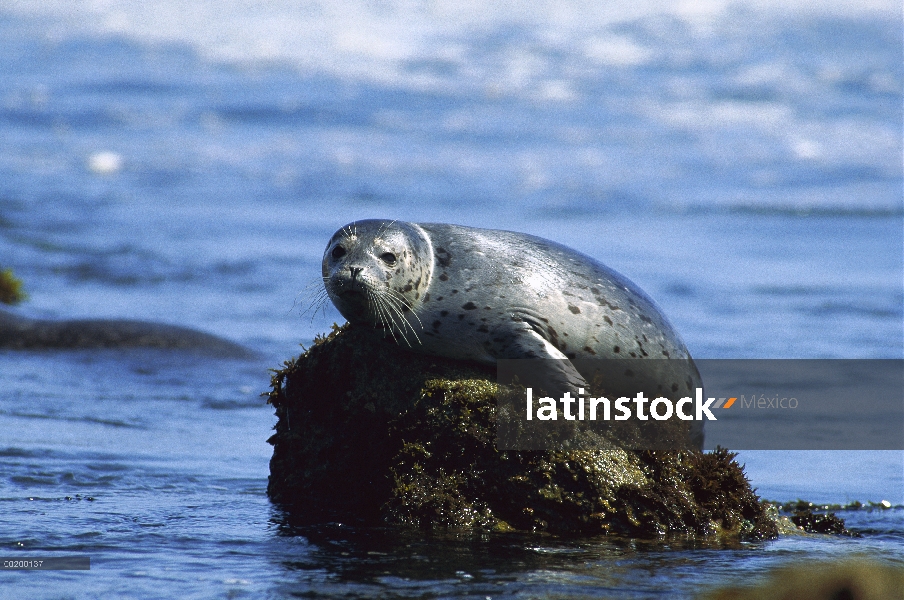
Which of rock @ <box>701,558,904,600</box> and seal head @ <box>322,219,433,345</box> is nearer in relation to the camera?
rock @ <box>701,558,904,600</box>

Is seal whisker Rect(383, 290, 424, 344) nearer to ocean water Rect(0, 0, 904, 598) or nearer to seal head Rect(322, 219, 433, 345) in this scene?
seal head Rect(322, 219, 433, 345)

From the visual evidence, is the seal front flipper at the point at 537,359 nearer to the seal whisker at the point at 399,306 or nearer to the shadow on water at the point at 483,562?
the seal whisker at the point at 399,306

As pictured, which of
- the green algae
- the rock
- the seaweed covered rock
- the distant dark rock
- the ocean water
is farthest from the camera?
the green algae

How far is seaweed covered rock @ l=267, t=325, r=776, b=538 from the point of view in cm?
539

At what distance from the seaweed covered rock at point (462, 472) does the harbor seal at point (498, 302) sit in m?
0.18

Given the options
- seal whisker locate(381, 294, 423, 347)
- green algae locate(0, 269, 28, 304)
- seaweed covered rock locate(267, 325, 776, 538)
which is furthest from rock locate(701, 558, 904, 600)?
green algae locate(0, 269, 28, 304)

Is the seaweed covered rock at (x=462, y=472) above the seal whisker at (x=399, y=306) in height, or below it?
below

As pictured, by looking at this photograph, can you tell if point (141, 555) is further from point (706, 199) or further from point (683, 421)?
point (706, 199)

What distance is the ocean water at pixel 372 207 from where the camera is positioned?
5.15 meters

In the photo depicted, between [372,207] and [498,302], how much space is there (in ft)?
49.4

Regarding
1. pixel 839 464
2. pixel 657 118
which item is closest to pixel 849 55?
pixel 657 118

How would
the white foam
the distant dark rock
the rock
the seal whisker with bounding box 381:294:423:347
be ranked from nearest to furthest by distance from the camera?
the rock < the seal whisker with bounding box 381:294:423:347 < the distant dark rock < the white foam

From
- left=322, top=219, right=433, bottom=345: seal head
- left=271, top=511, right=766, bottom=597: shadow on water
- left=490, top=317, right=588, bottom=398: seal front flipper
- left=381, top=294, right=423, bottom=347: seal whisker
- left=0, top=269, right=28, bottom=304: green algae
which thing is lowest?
left=271, top=511, right=766, bottom=597: shadow on water

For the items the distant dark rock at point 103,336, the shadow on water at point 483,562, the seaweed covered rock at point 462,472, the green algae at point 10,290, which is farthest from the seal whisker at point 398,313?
the green algae at point 10,290
